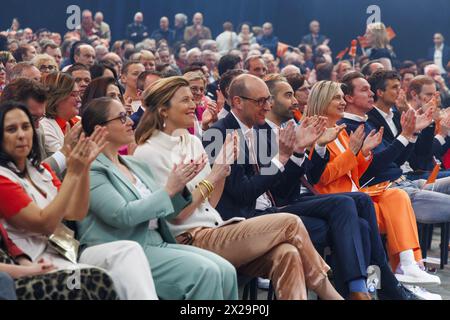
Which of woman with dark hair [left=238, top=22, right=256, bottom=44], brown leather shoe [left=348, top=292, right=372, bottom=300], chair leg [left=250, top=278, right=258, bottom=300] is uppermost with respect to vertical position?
woman with dark hair [left=238, top=22, right=256, bottom=44]

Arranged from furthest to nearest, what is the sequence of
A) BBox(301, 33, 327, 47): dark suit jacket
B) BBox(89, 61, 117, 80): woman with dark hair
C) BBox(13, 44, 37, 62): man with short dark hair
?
1. BBox(301, 33, 327, 47): dark suit jacket
2. BBox(13, 44, 37, 62): man with short dark hair
3. BBox(89, 61, 117, 80): woman with dark hair

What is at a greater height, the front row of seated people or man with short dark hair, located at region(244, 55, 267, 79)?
man with short dark hair, located at region(244, 55, 267, 79)

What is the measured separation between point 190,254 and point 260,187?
0.86 m

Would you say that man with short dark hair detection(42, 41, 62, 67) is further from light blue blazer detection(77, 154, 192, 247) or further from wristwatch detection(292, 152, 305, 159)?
light blue blazer detection(77, 154, 192, 247)

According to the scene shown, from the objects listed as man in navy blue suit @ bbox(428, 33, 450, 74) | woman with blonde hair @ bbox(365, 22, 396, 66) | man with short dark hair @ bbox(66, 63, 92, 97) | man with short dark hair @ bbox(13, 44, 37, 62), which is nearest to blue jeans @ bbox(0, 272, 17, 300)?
man with short dark hair @ bbox(66, 63, 92, 97)

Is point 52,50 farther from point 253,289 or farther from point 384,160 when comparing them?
point 253,289

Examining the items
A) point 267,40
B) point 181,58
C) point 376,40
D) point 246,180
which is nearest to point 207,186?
point 246,180

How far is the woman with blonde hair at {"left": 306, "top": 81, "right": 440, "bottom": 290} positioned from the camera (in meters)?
5.71

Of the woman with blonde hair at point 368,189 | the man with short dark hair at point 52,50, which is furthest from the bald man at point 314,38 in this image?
the woman with blonde hair at point 368,189

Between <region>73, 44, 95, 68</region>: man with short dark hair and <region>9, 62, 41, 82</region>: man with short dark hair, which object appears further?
<region>73, 44, 95, 68</region>: man with short dark hair

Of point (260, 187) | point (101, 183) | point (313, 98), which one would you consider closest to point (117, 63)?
point (313, 98)

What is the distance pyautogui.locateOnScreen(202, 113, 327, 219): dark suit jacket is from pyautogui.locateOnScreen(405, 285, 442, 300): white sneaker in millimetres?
950

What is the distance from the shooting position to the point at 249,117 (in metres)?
5.56
